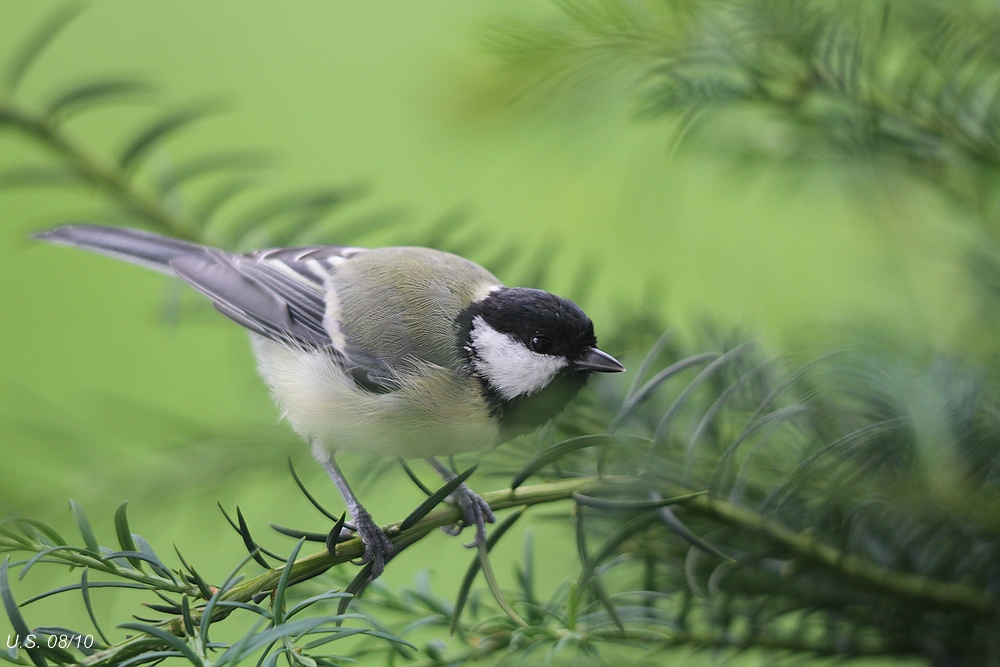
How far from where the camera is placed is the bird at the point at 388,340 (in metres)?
0.71

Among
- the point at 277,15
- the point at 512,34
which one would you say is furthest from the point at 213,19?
the point at 512,34

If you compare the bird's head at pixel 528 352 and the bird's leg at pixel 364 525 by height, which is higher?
the bird's head at pixel 528 352

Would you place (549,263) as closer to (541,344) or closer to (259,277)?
(541,344)

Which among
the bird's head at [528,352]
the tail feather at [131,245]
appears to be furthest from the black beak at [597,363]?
the tail feather at [131,245]

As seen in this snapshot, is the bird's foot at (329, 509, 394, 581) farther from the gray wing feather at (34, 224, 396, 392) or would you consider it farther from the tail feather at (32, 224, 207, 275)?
the tail feather at (32, 224, 207, 275)

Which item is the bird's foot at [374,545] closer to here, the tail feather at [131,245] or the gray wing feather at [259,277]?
the gray wing feather at [259,277]

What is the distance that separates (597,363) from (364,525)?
0.67 feet

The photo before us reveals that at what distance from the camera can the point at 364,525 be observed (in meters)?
0.58

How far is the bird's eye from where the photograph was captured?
736 millimetres

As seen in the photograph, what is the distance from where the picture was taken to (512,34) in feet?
1.77

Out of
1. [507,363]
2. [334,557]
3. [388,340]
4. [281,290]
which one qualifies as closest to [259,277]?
[281,290]

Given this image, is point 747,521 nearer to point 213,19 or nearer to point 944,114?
point 944,114

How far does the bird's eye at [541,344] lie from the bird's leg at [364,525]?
192 mm

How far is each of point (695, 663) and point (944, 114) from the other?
35 centimetres
